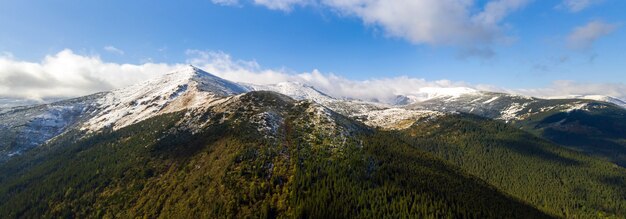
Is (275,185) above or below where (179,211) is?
above

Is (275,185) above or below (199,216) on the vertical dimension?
above

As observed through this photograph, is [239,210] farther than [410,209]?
No

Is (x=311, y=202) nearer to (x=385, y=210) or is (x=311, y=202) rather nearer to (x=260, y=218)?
(x=260, y=218)

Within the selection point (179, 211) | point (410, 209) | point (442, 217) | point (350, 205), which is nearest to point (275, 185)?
point (350, 205)

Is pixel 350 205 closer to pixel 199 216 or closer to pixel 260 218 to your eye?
pixel 260 218

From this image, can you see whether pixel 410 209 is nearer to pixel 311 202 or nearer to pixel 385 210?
pixel 385 210

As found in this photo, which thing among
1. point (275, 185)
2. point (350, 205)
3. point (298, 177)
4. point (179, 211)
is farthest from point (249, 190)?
point (350, 205)

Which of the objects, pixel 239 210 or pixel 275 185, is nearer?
pixel 239 210

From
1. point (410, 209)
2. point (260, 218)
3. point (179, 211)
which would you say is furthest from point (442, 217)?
point (179, 211)
